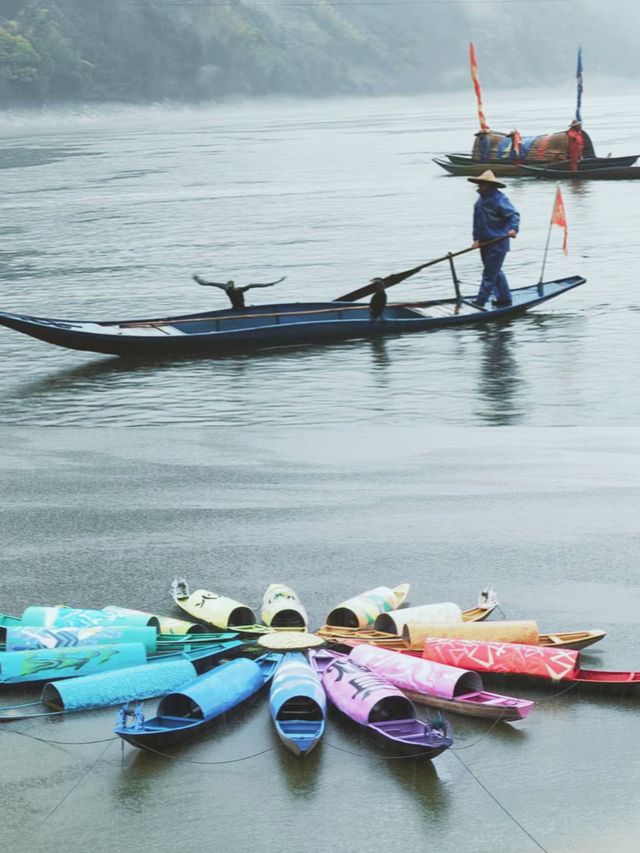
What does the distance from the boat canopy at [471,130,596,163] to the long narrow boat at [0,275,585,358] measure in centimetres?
3191

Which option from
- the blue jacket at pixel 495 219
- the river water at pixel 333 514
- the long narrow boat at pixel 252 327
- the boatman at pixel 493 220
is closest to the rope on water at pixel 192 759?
the river water at pixel 333 514

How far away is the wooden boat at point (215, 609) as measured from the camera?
29.9ft

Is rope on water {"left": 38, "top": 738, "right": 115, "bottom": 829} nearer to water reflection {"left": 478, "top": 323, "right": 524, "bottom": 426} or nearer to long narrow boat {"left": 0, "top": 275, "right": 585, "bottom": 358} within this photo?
water reflection {"left": 478, "top": 323, "right": 524, "bottom": 426}

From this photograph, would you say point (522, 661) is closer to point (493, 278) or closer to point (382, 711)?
point (382, 711)

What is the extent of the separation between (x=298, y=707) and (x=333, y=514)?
4325mm

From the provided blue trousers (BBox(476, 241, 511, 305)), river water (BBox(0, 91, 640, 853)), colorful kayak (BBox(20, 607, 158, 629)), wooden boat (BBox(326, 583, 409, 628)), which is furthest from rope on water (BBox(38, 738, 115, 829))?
blue trousers (BBox(476, 241, 511, 305))

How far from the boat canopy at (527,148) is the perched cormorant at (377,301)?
3291 centimetres

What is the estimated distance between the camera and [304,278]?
3034cm

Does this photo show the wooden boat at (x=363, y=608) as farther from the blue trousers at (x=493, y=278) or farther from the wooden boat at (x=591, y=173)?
the wooden boat at (x=591, y=173)

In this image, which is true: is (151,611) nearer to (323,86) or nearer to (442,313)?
(442,313)

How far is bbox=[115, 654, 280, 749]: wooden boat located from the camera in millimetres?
7655

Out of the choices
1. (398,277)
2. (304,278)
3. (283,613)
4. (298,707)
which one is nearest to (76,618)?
(283,613)

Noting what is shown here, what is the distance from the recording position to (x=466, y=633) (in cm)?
860

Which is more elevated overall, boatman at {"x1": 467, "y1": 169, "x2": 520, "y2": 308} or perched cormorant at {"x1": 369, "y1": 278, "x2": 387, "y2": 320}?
boatman at {"x1": 467, "y1": 169, "x2": 520, "y2": 308}
